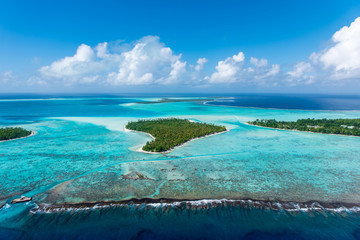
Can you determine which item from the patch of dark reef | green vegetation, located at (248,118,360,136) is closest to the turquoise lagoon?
the patch of dark reef

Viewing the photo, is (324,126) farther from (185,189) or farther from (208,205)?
(208,205)

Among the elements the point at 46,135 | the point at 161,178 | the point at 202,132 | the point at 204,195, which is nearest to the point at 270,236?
the point at 204,195

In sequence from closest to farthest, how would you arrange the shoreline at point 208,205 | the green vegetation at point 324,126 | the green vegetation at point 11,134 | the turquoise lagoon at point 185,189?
the turquoise lagoon at point 185,189, the shoreline at point 208,205, the green vegetation at point 11,134, the green vegetation at point 324,126

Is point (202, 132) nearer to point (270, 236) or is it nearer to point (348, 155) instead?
point (348, 155)

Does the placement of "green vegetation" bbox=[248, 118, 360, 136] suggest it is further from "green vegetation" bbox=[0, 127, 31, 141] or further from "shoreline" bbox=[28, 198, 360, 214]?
"green vegetation" bbox=[0, 127, 31, 141]

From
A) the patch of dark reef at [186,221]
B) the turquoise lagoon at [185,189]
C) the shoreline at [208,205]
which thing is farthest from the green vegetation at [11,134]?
the patch of dark reef at [186,221]

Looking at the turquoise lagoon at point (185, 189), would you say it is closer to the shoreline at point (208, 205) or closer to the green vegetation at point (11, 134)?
the shoreline at point (208, 205)
